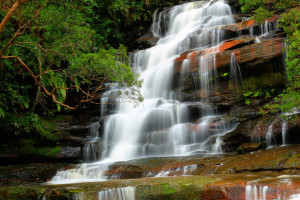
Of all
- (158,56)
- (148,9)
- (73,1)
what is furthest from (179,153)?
(148,9)

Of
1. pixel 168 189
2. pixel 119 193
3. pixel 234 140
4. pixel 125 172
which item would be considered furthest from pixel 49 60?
pixel 234 140

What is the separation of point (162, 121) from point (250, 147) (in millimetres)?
4456

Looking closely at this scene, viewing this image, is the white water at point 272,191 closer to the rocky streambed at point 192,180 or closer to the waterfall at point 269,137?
the rocky streambed at point 192,180

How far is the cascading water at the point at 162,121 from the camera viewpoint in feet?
35.1

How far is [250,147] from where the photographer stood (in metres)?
9.10

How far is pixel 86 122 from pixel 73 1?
6.02 metres

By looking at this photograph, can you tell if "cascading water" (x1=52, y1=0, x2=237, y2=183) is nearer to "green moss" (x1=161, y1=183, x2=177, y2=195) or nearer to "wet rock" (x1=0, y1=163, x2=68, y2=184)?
"wet rock" (x1=0, y1=163, x2=68, y2=184)

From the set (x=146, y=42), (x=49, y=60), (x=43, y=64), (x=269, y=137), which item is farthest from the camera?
(x=146, y=42)

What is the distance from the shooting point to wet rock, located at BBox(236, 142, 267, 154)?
9.07 meters

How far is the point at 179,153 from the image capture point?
10672mm

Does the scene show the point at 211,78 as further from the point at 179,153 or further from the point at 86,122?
the point at 86,122

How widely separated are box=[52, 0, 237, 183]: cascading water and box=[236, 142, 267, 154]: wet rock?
94 centimetres

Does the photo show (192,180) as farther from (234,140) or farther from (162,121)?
(162,121)

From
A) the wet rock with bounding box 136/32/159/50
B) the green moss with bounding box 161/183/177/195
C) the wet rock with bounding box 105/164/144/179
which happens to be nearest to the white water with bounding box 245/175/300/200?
the green moss with bounding box 161/183/177/195
